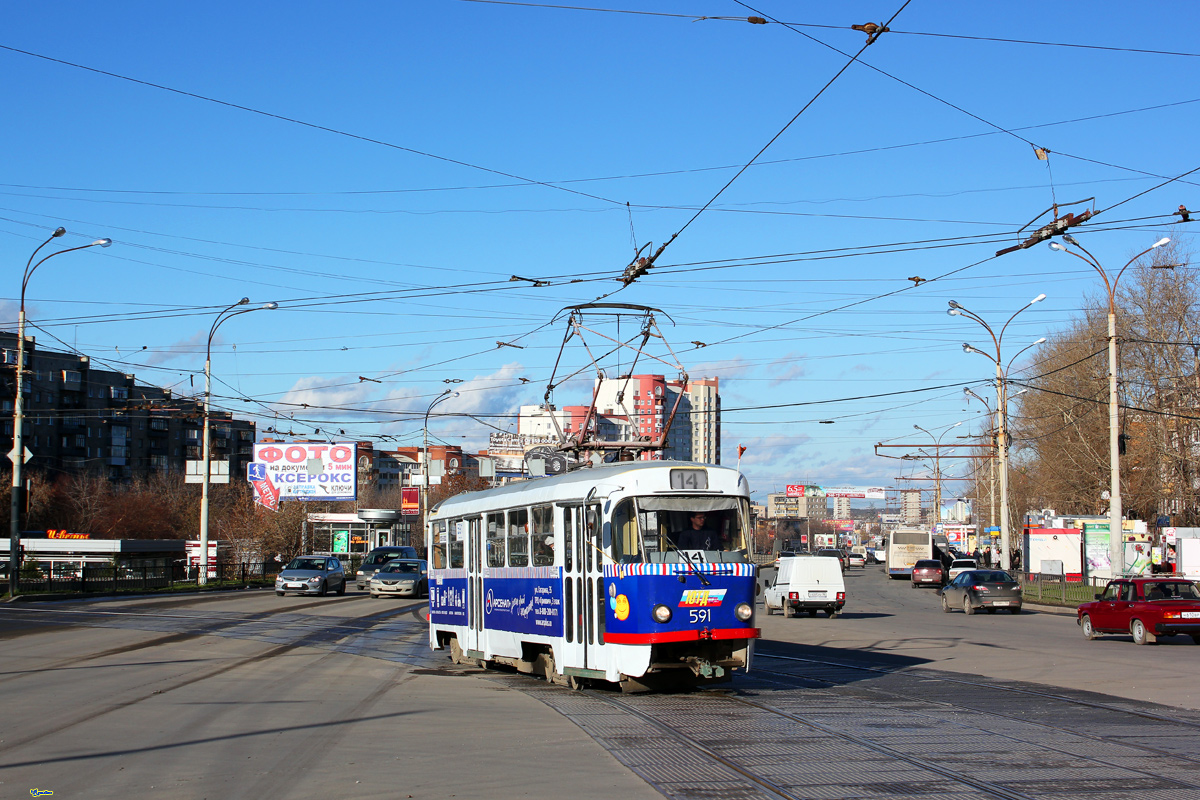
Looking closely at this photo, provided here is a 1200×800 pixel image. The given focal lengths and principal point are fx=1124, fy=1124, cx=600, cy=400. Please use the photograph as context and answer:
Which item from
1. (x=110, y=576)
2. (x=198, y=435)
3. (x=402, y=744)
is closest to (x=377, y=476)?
(x=198, y=435)

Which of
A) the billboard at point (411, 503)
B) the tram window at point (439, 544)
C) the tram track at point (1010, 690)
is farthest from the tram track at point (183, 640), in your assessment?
the billboard at point (411, 503)

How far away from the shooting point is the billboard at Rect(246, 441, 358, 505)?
194ft

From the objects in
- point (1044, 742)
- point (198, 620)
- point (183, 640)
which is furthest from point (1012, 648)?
point (198, 620)

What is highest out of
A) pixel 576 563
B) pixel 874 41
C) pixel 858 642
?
pixel 874 41

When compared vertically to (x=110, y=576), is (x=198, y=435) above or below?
above

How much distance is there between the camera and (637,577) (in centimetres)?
1295

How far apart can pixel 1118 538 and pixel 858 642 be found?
1422 cm

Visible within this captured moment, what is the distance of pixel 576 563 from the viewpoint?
13.8m

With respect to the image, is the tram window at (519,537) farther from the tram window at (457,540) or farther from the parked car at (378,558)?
the parked car at (378,558)

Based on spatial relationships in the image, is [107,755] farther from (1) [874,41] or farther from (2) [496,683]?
(1) [874,41]

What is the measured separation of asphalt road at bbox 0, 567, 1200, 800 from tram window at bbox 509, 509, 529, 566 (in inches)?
68.0

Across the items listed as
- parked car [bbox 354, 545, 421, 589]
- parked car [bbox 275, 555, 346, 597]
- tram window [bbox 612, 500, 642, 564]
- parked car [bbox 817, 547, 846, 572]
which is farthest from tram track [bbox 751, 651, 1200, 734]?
parked car [bbox 354, 545, 421, 589]

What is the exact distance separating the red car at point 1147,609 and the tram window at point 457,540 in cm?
1435

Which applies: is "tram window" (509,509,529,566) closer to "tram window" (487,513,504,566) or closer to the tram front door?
"tram window" (487,513,504,566)
